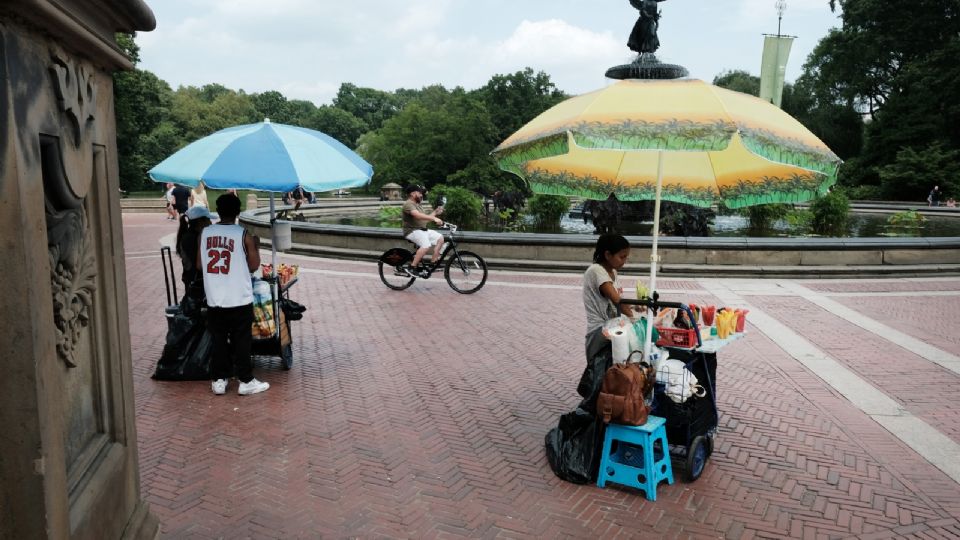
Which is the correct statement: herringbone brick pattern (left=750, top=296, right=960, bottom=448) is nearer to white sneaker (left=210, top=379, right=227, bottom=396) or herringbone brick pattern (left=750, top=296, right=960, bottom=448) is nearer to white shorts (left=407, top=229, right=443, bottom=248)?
white shorts (left=407, top=229, right=443, bottom=248)

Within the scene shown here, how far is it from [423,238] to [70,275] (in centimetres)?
841

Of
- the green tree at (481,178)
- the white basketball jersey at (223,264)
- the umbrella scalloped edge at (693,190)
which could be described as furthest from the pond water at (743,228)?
the white basketball jersey at (223,264)

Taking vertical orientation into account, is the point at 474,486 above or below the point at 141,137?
below

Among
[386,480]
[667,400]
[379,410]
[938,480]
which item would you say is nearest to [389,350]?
[379,410]

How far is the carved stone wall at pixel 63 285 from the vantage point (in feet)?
6.35

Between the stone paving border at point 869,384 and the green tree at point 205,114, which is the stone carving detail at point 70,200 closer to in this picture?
the stone paving border at point 869,384

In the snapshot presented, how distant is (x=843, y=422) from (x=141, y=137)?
185ft

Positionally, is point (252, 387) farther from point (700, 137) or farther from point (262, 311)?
point (700, 137)

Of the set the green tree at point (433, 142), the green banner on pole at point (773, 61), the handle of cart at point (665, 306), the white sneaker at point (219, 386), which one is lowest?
the white sneaker at point (219, 386)

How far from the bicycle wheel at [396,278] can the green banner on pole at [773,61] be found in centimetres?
1972

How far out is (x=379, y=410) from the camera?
5781 mm

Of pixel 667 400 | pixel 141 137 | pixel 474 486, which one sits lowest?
pixel 474 486

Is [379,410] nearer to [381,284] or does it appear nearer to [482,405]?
[482,405]

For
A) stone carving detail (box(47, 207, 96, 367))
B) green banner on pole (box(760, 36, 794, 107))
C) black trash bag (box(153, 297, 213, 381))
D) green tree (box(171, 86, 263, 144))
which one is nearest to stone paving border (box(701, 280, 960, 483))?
stone carving detail (box(47, 207, 96, 367))
